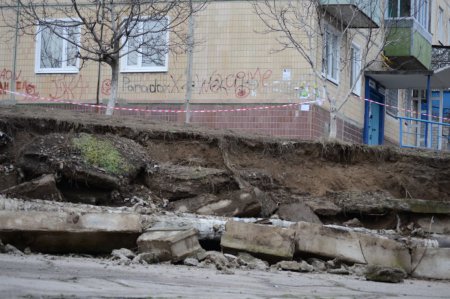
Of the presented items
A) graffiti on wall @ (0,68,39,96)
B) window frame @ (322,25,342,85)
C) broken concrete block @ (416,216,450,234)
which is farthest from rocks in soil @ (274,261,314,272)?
graffiti on wall @ (0,68,39,96)

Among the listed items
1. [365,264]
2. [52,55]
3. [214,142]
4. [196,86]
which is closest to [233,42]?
[196,86]

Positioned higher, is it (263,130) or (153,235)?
(263,130)

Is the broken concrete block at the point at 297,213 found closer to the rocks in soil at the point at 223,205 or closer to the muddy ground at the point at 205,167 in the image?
the muddy ground at the point at 205,167

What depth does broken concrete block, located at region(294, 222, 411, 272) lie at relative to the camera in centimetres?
1160

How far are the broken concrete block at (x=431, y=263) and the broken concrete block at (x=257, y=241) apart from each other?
7.66ft

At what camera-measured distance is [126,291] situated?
24.2 feet

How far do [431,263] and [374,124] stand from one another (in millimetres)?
14392

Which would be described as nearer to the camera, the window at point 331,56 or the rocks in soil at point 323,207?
the rocks in soil at point 323,207

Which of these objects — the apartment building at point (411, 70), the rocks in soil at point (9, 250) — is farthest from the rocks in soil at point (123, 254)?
the apartment building at point (411, 70)

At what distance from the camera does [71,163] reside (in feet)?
40.0

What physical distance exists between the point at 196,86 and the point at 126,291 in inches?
550

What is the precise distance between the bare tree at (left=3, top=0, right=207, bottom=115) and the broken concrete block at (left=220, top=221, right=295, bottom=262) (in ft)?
25.5

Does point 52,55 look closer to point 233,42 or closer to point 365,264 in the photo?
point 233,42

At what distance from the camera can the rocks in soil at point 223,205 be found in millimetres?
12711
